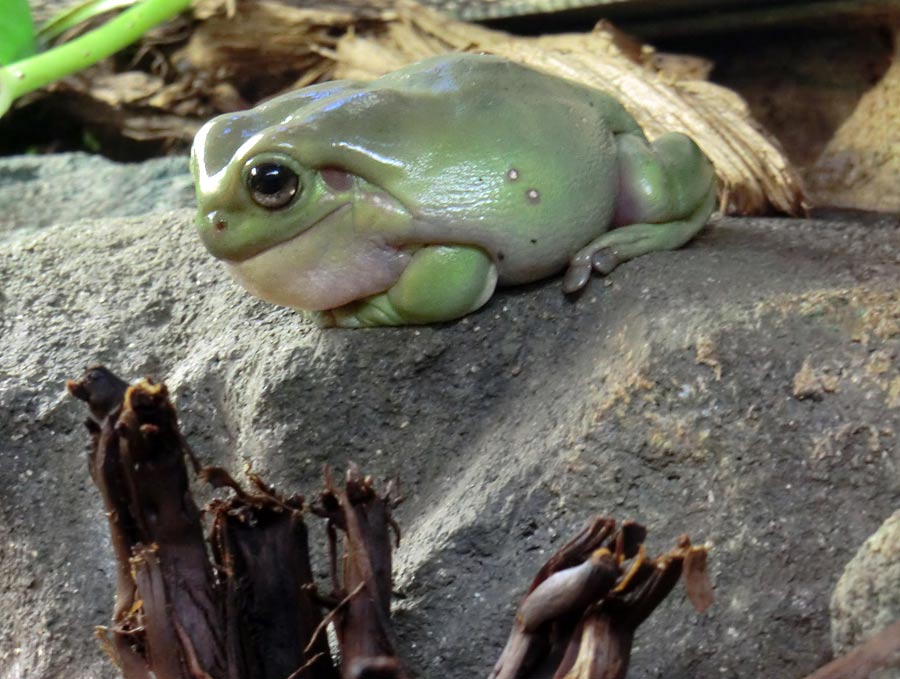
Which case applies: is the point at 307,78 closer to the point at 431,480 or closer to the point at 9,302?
the point at 9,302

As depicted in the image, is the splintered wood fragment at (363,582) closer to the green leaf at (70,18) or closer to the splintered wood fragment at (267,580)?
the splintered wood fragment at (267,580)

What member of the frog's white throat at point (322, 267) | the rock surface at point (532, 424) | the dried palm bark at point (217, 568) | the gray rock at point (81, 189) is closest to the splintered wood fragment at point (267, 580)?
the dried palm bark at point (217, 568)

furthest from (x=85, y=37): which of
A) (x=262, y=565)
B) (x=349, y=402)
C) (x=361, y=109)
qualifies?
(x=262, y=565)

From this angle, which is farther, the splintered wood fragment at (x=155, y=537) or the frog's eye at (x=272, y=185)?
the frog's eye at (x=272, y=185)

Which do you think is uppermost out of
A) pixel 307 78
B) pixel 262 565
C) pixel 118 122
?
pixel 262 565

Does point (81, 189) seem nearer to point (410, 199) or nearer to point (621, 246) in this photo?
point (410, 199)
